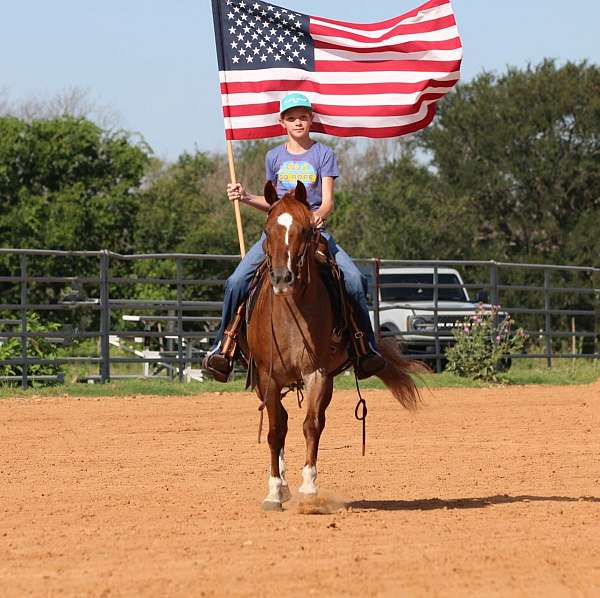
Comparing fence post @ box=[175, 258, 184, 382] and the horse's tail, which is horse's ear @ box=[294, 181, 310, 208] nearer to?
the horse's tail

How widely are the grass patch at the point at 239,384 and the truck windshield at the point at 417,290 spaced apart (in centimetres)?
184

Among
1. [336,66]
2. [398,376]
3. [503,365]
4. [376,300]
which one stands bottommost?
[503,365]

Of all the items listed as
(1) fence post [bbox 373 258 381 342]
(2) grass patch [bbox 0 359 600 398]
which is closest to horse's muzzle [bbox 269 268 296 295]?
(2) grass patch [bbox 0 359 600 398]

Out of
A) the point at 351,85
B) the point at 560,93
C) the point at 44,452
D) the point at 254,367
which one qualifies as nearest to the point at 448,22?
the point at 351,85

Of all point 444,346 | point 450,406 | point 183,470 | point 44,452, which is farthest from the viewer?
point 444,346

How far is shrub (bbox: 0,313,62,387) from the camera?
18.2m

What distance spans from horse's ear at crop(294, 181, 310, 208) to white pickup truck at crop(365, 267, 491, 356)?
493 inches

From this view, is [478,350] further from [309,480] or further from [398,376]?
[309,480]

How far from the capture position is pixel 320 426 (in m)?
8.33

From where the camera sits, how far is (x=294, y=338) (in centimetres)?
827

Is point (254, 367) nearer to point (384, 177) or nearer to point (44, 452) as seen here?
point (44, 452)

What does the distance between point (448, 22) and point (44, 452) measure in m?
5.28

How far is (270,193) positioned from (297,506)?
6.53ft

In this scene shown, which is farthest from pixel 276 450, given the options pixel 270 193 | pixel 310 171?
pixel 310 171
